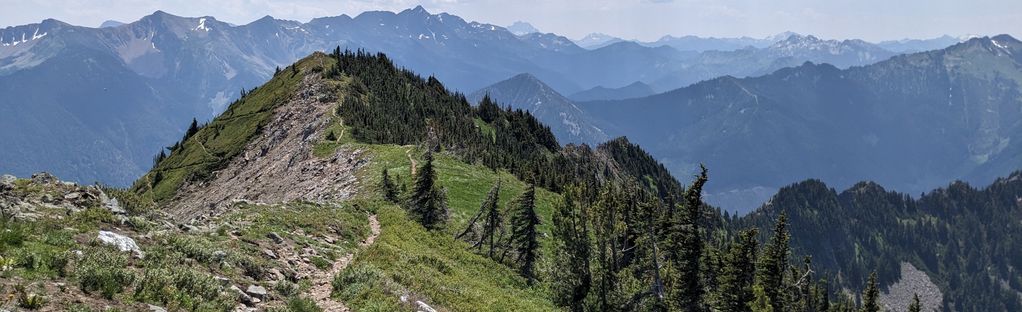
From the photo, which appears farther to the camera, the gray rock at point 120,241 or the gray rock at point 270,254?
the gray rock at point 270,254

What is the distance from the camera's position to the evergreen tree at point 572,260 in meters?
36.4

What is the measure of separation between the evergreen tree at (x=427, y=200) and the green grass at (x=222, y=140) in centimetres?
6551

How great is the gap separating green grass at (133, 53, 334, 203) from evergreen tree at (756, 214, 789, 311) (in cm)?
8852

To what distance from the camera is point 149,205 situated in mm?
29922

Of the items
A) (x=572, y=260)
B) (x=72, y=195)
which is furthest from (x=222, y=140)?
(x=572, y=260)

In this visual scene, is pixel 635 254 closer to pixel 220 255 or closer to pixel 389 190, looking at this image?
pixel 389 190

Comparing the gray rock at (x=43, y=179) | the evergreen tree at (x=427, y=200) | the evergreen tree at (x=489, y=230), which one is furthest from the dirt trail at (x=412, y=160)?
the gray rock at (x=43, y=179)

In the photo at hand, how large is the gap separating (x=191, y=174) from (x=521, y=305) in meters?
88.3

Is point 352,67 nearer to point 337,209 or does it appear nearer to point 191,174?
point 191,174

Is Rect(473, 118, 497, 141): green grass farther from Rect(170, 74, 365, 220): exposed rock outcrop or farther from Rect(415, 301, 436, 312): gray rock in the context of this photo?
Rect(415, 301, 436, 312): gray rock

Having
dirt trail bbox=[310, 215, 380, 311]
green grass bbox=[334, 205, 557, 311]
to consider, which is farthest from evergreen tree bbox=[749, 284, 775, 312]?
dirt trail bbox=[310, 215, 380, 311]

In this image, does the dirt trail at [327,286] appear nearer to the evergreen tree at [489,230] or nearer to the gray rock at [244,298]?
the gray rock at [244,298]

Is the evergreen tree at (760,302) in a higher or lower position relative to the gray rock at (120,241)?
higher

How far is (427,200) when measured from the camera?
46312 millimetres
